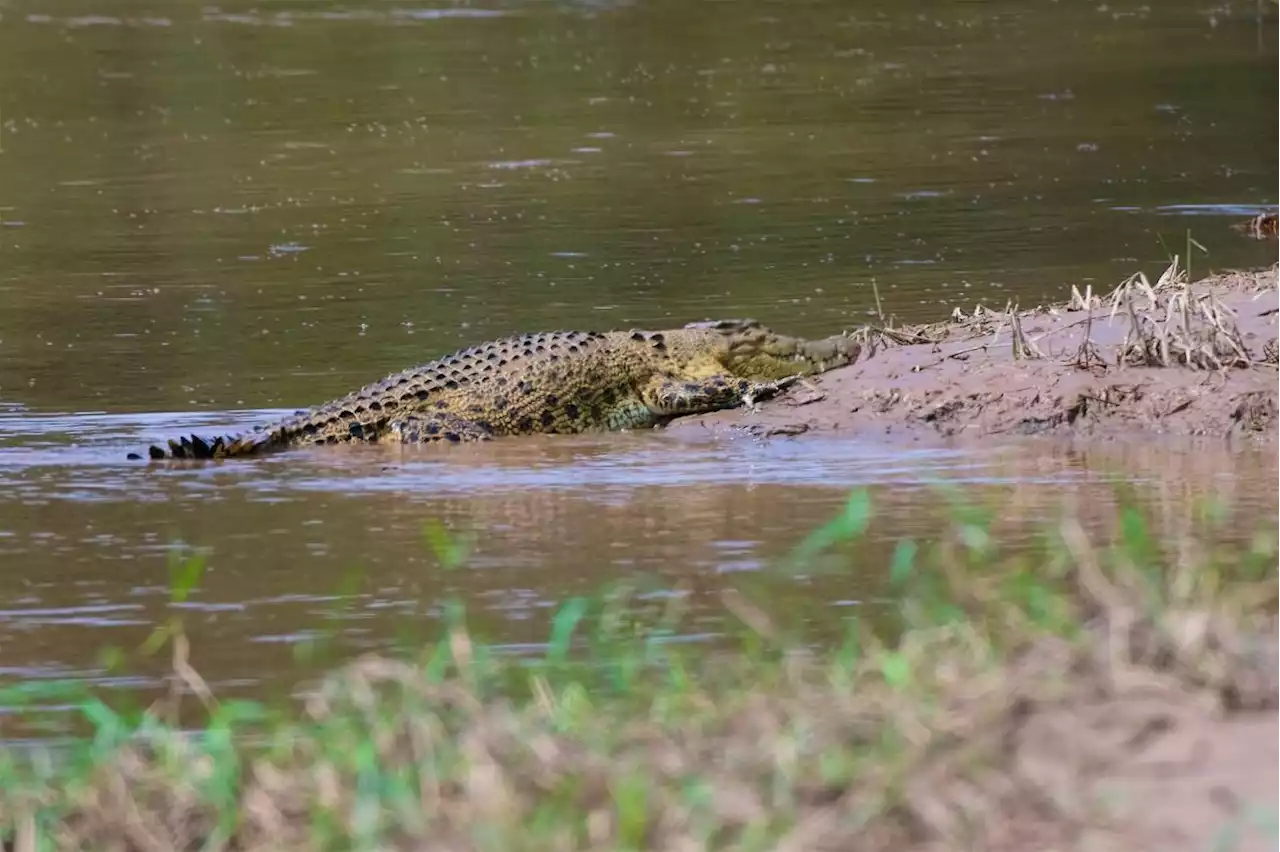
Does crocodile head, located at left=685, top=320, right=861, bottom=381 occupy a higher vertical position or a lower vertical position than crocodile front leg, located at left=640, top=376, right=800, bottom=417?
higher

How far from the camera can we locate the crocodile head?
8828 mm

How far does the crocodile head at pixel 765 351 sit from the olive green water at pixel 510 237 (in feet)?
2.03

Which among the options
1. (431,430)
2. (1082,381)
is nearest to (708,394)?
(431,430)

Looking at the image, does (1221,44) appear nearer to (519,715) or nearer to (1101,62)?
(1101,62)

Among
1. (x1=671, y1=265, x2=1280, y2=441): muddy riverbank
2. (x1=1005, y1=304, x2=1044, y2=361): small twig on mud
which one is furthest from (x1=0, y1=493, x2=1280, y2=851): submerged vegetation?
(x1=1005, y1=304, x2=1044, y2=361): small twig on mud

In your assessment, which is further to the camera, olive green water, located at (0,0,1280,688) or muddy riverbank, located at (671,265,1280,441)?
muddy riverbank, located at (671,265,1280,441)

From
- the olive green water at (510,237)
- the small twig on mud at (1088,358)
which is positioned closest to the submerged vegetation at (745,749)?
the olive green water at (510,237)

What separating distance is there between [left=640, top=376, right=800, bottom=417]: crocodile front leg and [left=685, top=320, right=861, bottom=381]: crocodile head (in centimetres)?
20

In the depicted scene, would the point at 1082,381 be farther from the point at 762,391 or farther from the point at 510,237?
the point at 510,237

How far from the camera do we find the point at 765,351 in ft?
29.2

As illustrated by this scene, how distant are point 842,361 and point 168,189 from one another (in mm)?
7551

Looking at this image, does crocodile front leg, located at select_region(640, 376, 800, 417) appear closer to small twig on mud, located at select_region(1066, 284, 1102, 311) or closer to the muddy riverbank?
the muddy riverbank

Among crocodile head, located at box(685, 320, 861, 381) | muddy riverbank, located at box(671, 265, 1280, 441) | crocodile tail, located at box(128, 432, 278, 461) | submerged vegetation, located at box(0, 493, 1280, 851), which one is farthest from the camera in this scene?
crocodile head, located at box(685, 320, 861, 381)

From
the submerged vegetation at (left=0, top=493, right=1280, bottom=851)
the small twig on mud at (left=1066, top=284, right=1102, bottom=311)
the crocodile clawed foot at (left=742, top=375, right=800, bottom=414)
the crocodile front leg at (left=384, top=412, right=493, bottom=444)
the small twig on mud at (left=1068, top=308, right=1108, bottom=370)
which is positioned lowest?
the submerged vegetation at (left=0, top=493, right=1280, bottom=851)
